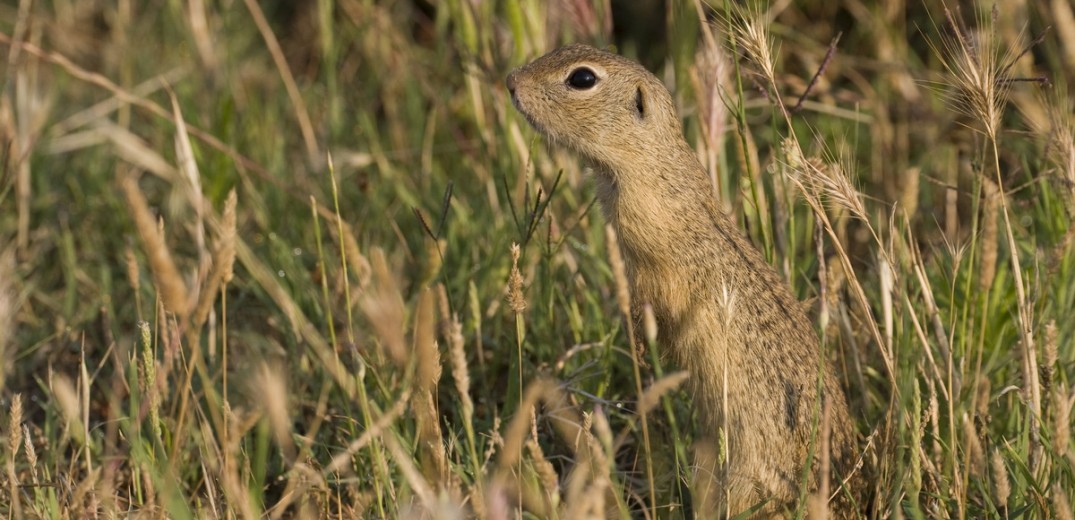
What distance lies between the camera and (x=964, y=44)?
250cm

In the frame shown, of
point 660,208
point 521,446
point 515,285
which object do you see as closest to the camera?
point 515,285

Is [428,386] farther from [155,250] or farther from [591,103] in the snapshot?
[591,103]

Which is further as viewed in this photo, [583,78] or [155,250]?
[583,78]

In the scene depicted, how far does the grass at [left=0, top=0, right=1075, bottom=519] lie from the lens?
243cm

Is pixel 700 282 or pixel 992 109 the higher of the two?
pixel 992 109

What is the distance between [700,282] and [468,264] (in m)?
1.22

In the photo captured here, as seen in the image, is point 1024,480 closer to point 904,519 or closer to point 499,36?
point 904,519

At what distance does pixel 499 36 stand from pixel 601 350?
1.25 m

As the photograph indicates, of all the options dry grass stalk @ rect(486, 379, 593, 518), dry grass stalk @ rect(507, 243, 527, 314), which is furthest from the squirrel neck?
dry grass stalk @ rect(507, 243, 527, 314)

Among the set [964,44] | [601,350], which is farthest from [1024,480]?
[601,350]

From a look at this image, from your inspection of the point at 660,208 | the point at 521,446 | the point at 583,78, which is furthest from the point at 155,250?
the point at 583,78

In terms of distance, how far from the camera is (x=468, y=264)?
3910 mm

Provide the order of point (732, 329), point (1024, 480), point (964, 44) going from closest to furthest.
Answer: point (964, 44) → point (1024, 480) → point (732, 329)

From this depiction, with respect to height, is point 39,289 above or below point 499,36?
below
